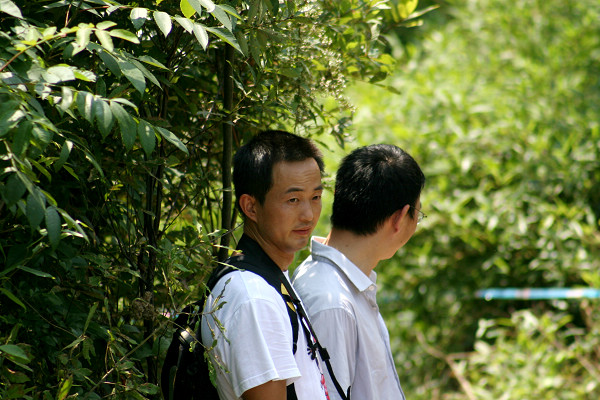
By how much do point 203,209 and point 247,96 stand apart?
0.55m

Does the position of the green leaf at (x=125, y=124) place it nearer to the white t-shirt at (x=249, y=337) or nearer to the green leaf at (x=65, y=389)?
the white t-shirt at (x=249, y=337)

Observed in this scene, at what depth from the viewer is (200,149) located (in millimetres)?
2328

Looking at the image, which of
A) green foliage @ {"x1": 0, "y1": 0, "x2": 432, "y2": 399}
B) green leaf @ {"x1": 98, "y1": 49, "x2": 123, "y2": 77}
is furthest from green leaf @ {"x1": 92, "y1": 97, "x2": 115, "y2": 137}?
green leaf @ {"x1": 98, "y1": 49, "x2": 123, "y2": 77}

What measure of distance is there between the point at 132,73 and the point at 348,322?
39.6 inches

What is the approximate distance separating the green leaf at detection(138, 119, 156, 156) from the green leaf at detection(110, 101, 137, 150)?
0.12 feet

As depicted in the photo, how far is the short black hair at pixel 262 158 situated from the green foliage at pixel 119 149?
161 mm

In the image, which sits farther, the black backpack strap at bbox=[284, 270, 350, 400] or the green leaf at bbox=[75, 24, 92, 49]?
the black backpack strap at bbox=[284, 270, 350, 400]

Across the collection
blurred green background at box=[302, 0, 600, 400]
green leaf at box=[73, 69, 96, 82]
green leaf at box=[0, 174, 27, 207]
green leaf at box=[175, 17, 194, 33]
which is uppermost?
green leaf at box=[175, 17, 194, 33]

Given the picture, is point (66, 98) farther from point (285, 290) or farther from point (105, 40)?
point (285, 290)

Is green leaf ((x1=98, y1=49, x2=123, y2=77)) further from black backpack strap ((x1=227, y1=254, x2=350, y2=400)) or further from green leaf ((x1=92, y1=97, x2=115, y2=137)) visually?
black backpack strap ((x1=227, y1=254, x2=350, y2=400))

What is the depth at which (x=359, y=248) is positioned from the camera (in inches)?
94.7

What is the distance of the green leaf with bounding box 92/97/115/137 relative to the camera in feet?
4.92

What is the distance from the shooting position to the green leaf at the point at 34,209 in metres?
1.43

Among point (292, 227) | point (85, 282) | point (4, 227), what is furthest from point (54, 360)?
point (292, 227)
